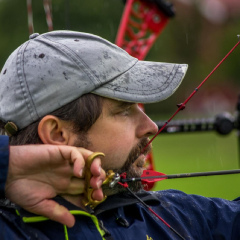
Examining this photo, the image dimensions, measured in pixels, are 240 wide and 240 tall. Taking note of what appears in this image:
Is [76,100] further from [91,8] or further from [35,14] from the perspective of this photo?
[91,8]

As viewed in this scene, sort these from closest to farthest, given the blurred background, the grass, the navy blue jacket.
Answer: the navy blue jacket < the grass < the blurred background

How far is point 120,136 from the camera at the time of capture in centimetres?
186

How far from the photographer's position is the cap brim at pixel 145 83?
183 cm

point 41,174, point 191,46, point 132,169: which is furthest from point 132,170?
point 191,46

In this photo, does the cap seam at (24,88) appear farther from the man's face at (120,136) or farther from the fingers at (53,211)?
the fingers at (53,211)

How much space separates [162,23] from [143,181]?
2.46m

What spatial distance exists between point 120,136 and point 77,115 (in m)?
0.15

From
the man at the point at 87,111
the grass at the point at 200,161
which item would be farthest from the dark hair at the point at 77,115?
the grass at the point at 200,161

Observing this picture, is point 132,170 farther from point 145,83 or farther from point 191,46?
point 191,46

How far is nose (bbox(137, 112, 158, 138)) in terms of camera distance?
6.18ft

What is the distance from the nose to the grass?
299cm

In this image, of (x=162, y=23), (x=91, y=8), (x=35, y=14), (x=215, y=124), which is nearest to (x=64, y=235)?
(x=215, y=124)

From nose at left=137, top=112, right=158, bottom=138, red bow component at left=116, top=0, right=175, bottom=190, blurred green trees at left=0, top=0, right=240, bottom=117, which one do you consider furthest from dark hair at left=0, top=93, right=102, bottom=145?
blurred green trees at left=0, top=0, right=240, bottom=117

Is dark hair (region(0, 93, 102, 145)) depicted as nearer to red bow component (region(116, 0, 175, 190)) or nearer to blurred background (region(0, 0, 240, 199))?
red bow component (region(116, 0, 175, 190))
